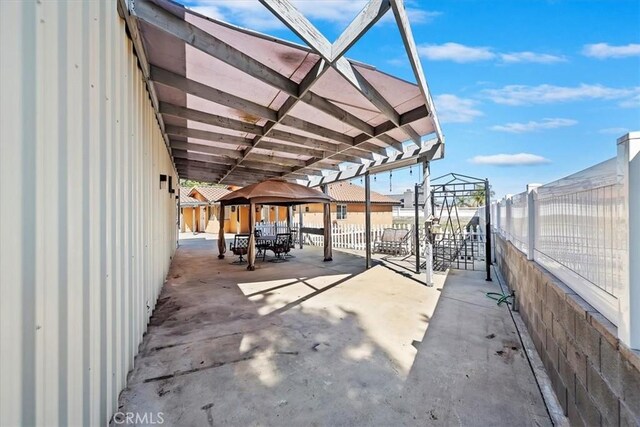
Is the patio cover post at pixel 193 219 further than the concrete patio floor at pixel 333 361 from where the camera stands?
Yes

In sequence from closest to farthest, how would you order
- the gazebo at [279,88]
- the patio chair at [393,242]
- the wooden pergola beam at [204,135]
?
the gazebo at [279,88]
the wooden pergola beam at [204,135]
the patio chair at [393,242]

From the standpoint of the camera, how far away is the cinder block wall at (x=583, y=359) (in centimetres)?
131

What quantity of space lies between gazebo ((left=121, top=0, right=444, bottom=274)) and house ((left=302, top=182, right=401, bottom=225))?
12681mm

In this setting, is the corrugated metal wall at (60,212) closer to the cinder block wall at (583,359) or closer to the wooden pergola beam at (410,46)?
the wooden pergola beam at (410,46)

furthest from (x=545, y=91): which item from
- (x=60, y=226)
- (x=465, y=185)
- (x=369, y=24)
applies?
(x=60, y=226)

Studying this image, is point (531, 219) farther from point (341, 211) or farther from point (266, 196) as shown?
point (341, 211)

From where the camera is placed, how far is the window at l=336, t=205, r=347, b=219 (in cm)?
2162

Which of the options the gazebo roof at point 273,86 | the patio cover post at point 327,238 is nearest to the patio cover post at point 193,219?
the patio cover post at point 327,238

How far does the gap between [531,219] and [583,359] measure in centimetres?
202

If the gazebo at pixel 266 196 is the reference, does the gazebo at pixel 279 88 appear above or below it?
above

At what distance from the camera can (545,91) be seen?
13.4 meters

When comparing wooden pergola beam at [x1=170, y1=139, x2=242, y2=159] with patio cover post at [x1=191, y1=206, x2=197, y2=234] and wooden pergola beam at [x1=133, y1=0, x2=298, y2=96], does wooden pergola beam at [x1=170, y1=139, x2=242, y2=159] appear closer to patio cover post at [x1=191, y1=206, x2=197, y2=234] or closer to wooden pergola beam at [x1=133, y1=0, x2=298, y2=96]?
wooden pergola beam at [x1=133, y1=0, x2=298, y2=96]

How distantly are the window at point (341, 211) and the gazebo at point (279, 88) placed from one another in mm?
13836

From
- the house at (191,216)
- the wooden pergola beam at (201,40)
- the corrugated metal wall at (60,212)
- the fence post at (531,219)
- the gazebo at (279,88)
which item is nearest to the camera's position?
the corrugated metal wall at (60,212)
